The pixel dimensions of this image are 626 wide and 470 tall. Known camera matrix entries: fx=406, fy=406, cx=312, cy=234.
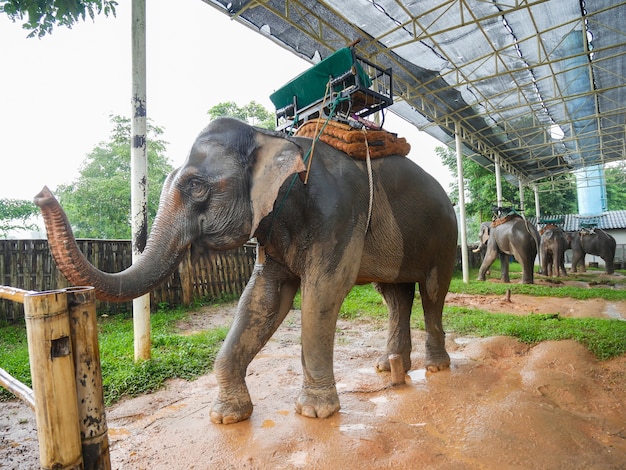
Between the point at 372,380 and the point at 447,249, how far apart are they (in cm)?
134

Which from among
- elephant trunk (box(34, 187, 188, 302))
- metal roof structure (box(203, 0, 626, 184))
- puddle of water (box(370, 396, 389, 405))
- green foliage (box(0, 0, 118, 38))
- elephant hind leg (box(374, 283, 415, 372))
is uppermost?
metal roof structure (box(203, 0, 626, 184))

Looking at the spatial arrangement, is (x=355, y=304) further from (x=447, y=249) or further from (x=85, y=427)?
(x=85, y=427)

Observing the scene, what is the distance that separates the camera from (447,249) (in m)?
3.69

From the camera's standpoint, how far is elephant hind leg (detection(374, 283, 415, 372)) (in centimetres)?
366

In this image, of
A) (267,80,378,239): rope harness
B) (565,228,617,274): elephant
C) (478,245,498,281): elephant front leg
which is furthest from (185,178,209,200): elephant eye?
(565,228,617,274): elephant

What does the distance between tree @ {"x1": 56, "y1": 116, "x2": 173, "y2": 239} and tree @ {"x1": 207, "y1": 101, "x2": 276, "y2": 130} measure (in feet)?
10.8

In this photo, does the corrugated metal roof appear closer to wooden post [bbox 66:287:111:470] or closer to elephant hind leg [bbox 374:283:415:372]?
elephant hind leg [bbox 374:283:415:372]

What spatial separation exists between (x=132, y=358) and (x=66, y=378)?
9.64 ft

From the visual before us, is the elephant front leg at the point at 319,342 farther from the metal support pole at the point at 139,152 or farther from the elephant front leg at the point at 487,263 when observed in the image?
the elephant front leg at the point at 487,263

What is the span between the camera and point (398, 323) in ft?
12.3

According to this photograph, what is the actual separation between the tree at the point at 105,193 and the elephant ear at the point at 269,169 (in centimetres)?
1488

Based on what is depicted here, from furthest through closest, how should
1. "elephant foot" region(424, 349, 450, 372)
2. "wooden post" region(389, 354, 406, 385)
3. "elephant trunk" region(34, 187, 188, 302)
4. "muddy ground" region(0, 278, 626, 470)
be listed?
1. "elephant foot" region(424, 349, 450, 372)
2. "wooden post" region(389, 354, 406, 385)
3. "muddy ground" region(0, 278, 626, 470)
4. "elephant trunk" region(34, 187, 188, 302)

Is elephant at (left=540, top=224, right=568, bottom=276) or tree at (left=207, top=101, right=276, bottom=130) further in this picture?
tree at (left=207, top=101, right=276, bottom=130)

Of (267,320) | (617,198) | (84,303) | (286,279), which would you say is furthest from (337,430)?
(617,198)
